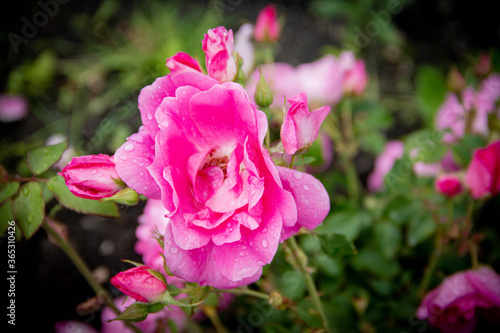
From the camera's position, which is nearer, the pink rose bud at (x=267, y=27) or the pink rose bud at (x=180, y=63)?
the pink rose bud at (x=180, y=63)

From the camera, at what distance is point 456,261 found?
97 centimetres

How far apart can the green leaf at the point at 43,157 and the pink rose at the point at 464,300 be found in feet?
2.69

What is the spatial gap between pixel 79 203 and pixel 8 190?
0.14 meters

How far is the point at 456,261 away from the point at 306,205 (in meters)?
0.70

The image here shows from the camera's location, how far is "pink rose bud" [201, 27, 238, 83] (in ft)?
1.69

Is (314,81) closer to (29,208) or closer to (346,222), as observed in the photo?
(346,222)

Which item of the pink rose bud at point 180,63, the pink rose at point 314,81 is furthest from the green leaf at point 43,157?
the pink rose at point 314,81

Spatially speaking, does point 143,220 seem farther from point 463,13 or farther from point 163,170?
point 463,13

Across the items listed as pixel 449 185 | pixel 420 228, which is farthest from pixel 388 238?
pixel 449 185

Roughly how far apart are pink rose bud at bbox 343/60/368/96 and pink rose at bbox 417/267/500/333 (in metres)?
0.61

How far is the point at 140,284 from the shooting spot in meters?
0.53

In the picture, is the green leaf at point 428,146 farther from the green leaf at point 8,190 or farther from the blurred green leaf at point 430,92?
the green leaf at point 8,190

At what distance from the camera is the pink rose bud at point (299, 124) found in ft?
1.52

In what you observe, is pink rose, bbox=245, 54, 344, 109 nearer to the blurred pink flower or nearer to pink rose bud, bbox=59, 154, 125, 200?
pink rose bud, bbox=59, 154, 125, 200
